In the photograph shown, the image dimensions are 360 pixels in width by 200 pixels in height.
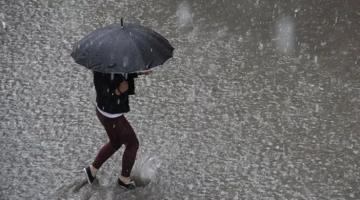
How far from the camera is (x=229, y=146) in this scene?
6008 mm

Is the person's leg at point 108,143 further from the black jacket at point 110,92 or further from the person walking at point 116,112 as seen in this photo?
the black jacket at point 110,92

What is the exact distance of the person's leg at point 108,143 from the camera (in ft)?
15.9

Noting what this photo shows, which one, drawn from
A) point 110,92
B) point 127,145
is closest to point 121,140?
point 127,145

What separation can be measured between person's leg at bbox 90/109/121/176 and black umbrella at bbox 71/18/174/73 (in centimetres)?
58

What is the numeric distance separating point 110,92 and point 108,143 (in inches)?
25.0

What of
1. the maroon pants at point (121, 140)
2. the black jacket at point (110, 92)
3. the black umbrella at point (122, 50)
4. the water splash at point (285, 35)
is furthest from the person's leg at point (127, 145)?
the water splash at point (285, 35)

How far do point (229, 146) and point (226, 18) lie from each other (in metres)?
4.04

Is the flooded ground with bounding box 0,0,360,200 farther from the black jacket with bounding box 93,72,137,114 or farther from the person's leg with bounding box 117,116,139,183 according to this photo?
the black jacket with bounding box 93,72,137,114

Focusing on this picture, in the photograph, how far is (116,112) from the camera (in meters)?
4.77

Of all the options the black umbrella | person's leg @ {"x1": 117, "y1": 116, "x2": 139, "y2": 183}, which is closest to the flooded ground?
person's leg @ {"x1": 117, "y1": 116, "x2": 139, "y2": 183}

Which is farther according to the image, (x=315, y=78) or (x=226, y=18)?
(x=226, y=18)

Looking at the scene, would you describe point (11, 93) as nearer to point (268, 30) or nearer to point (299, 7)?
point (268, 30)

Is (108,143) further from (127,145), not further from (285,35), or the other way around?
(285,35)

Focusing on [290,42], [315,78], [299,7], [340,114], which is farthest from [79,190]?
[299,7]
